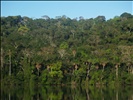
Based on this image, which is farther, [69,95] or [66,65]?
[66,65]

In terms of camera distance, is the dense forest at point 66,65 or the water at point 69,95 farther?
the dense forest at point 66,65

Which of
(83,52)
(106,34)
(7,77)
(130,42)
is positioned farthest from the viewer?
(106,34)

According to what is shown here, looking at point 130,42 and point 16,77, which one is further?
point 130,42

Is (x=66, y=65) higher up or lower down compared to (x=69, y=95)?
higher up

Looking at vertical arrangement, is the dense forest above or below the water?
above

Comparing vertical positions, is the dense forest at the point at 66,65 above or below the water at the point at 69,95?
above

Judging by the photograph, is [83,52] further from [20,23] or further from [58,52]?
[20,23]

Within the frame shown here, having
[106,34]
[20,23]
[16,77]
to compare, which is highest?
[20,23]

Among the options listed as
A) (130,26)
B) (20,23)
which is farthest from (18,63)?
(20,23)

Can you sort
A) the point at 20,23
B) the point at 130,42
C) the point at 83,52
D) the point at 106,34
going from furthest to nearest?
the point at 20,23 < the point at 106,34 < the point at 130,42 < the point at 83,52

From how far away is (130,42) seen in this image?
55.8 m

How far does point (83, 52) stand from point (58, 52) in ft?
14.0

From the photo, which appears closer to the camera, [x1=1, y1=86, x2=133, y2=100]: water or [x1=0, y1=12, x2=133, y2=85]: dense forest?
[x1=1, y1=86, x2=133, y2=100]: water

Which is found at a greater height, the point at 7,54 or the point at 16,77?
the point at 7,54
